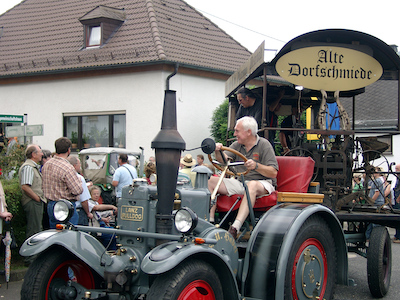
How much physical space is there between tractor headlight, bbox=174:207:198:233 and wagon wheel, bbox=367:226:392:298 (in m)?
3.18

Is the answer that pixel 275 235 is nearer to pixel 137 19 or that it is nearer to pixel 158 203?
pixel 158 203

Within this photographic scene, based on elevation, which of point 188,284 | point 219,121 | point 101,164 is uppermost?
point 219,121

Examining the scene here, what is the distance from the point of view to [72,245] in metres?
4.02

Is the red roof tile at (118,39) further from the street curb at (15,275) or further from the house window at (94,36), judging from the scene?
the street curb at (15,275)

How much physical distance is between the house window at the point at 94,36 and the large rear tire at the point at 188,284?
58.1 ft

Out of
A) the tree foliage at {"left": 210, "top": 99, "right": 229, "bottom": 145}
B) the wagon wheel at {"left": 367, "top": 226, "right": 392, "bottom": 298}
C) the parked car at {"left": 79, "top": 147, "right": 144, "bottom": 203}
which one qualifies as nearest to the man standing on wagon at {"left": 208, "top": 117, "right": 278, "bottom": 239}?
the wagon wheel at {"left": 367, "top": 226, "right": 392, "bottom": 298}

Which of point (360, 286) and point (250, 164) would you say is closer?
point (250, 164)

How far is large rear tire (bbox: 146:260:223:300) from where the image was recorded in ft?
11.5

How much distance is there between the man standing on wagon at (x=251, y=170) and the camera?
489 centimetres

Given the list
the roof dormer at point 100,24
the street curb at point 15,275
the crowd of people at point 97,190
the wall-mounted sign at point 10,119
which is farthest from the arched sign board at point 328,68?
the roof dormer at point 100,24

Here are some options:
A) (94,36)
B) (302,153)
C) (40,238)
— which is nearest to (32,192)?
(40,238)

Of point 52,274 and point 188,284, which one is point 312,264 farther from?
point 52,274

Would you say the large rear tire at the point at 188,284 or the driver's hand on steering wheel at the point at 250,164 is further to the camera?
the driver's hand on steering wheel at the point at 250,164

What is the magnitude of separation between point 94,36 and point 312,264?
17459mm
